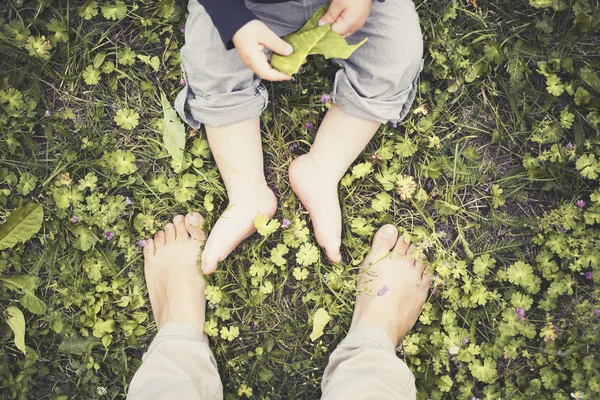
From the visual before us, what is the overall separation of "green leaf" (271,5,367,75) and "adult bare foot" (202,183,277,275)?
0.64 m

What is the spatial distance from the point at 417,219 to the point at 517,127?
2.00 ft

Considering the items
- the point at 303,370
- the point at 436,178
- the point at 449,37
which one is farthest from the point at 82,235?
the point at 449,37

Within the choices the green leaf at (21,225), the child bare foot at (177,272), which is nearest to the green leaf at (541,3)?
the child bare foot at (177,272)

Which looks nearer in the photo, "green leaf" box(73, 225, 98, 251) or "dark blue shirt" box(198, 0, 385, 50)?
"dark blue shirt" box(198, 0, 385, 50)

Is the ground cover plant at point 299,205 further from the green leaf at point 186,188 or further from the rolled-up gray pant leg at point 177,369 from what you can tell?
the rolled-up gray pant leg at point 177,369

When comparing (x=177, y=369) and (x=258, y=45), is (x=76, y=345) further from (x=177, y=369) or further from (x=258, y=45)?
(x=258, y=45)

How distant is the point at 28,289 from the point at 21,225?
0.29 meters

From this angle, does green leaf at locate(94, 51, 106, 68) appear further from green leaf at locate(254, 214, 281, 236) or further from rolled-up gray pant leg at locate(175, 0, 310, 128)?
green leaf at locate(254, 214, 281, 236)

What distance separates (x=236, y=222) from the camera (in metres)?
2.20

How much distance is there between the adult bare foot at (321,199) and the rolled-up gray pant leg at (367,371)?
377 millimetres

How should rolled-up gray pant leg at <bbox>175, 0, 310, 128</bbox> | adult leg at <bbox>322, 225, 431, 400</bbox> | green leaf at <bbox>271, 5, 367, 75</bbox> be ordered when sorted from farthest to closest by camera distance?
adult leg at <bbox>322, 225, 431, 400</bbox> → rolled-up gray pant leg at <bbox>175, 0, 310, 128</bbox> → green leaf at <bbox>271, 5, 367, 75</bbox>

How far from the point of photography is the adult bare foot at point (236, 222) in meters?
2.20

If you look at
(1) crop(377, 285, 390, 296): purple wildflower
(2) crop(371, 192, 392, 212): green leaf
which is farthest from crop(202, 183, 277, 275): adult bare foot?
(1) crop(377, 285, 390, 296): purple wildflower

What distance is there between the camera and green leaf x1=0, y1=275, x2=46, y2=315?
2305 millimetres
